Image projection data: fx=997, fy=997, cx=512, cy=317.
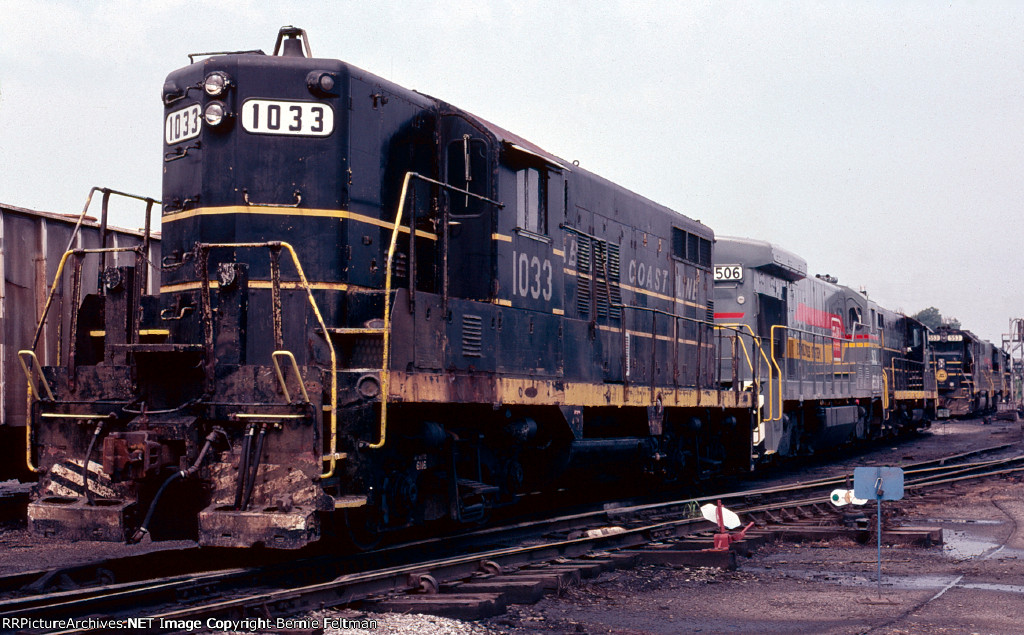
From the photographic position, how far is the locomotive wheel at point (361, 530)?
760cm

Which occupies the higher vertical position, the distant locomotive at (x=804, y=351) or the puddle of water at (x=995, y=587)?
the distant locomotive at (x=804, y=351)

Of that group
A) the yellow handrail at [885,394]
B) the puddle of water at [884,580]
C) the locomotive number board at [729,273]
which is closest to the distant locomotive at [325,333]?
the puddle of water at [884,580]

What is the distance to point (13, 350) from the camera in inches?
428

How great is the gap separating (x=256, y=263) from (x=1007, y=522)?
29.7ft

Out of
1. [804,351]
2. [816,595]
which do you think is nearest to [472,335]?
[816,595]

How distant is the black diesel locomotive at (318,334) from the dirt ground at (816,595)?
5.50ft

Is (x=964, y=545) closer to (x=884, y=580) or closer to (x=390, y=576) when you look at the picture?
(x=884, y=580)

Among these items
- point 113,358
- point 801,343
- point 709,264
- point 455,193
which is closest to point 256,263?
point 113,358

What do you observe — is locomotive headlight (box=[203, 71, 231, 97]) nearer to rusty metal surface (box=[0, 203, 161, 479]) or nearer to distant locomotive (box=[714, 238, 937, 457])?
rusty metal surface (box=[0, 203, 161, 479])

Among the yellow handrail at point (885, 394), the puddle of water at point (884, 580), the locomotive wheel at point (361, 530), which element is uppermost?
the yellow handrail at point (885, 394)

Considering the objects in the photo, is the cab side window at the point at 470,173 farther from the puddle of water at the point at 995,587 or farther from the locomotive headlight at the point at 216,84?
the puddle of water at the point at 995,587

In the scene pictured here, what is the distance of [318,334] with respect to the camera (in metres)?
7.39

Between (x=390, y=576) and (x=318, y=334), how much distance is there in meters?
1.87

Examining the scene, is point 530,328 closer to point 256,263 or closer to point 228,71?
point 256,263
